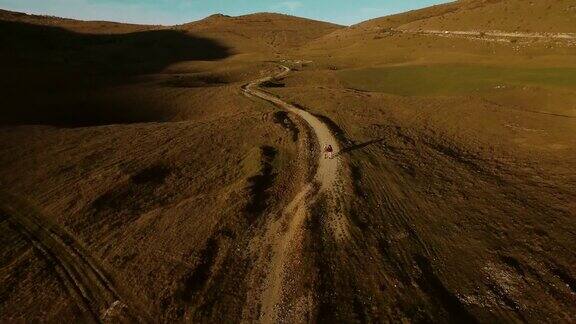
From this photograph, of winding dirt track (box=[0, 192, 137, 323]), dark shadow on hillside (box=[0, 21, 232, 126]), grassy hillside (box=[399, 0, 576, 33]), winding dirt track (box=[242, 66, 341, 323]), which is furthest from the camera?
grassy hillside (box=[399, 0, 576, 33])

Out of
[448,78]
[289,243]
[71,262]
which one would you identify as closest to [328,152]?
[289,243]

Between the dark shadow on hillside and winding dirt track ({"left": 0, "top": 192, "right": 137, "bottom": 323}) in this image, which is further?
the dark shadow on hillside

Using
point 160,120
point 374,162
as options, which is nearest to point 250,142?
point 374,162

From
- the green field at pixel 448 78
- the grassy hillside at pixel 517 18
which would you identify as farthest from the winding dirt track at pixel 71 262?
the grassy hillside at pixel 517 18

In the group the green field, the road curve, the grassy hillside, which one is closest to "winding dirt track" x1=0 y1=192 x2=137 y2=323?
the road curve

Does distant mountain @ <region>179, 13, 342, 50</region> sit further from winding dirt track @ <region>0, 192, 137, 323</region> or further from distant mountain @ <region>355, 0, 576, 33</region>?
winding dirt track @ <region>0, 192, 137, 323</region>

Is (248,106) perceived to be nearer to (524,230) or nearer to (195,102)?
(195,102)

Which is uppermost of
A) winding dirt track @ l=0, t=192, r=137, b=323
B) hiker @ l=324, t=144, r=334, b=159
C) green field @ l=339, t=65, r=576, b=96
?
green field @ l=339, t=65, r=576, b=96

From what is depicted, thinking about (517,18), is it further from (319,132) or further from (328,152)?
(328,152)
